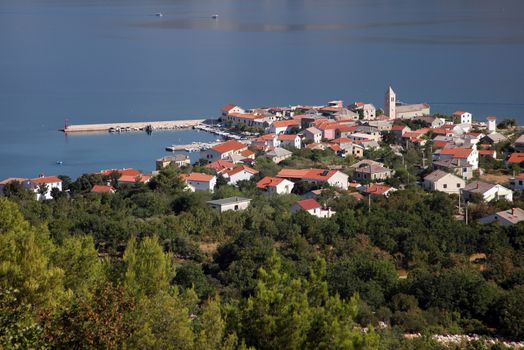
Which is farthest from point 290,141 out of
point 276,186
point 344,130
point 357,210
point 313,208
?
point 357,210

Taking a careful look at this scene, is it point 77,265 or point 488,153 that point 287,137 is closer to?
point 488,153

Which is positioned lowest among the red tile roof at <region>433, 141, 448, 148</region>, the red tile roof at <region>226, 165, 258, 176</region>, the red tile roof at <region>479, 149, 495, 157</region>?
the red tile roof at <region>433, 141, 448, 148</region>

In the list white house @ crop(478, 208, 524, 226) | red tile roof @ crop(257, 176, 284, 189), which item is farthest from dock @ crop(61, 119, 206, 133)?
white house @ crop(478, 208, 524, 226)

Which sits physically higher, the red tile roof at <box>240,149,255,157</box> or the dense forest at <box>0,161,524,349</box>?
the dense forest at <box>0,161,524,349</box>

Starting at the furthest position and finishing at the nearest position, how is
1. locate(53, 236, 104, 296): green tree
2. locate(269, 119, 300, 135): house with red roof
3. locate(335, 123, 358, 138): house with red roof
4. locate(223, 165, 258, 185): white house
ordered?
locate(269, 119, 300, 135): house with red roof, locate(335, 123, 358, 138): house with red roof, locate(223, 165, 258, 185): white house, locate(53, 236, 104, 296): green tree

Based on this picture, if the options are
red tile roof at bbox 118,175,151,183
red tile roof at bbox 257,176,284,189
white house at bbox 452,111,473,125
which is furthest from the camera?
white house at bbox 452,111,473,125

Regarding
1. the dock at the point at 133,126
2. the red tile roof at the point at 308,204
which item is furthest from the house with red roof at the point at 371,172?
the dock at the point at 133,126

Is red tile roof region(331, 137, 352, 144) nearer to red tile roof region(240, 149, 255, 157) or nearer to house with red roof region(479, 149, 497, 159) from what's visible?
red tile roof region(240, 149, 255, 157)

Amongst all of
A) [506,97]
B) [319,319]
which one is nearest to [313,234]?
[319,319]
